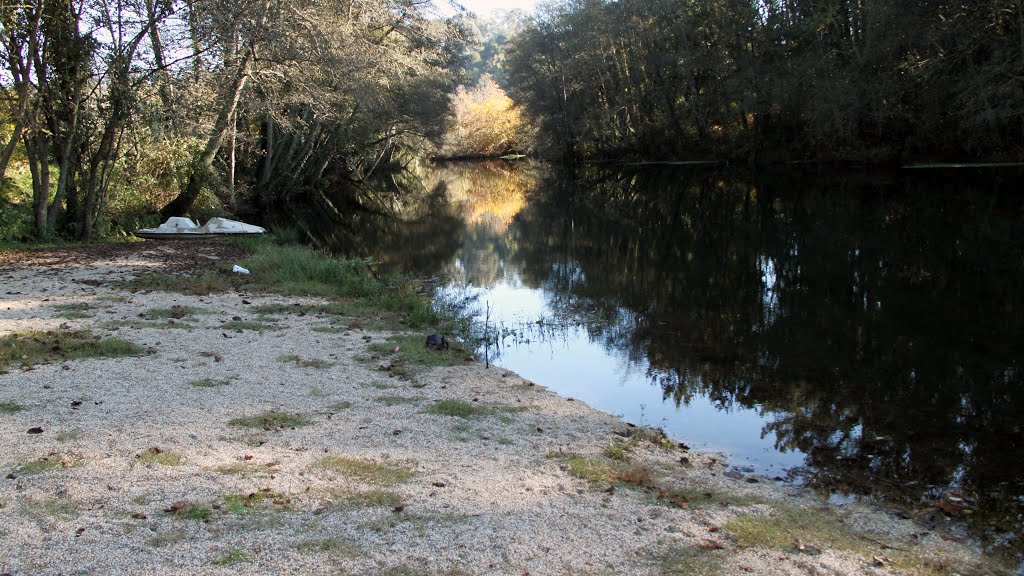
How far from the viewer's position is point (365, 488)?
4906 mm

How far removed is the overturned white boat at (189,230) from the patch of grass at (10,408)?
548 inches

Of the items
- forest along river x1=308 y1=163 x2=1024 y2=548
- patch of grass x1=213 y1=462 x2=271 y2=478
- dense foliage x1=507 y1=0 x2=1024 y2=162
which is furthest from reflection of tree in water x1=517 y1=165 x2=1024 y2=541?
dense foliage x1=507 y1=0 x2=1024 y2=162

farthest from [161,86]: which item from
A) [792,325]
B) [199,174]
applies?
[792,325]

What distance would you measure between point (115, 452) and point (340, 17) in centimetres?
2141

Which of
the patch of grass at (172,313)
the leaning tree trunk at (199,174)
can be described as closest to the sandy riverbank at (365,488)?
the patch of grass at (172,313)

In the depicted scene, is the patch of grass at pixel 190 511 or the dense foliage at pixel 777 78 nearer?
the patch of grass at pixel 190 511

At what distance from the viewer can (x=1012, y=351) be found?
30.5 ft

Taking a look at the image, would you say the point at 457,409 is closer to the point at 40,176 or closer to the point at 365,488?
the point at 365,488

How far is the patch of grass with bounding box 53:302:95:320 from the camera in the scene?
9.54 meters

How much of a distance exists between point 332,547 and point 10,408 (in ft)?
11.8

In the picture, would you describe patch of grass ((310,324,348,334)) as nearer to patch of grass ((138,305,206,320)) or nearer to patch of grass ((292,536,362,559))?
patch of grass ((138,305,206,320))

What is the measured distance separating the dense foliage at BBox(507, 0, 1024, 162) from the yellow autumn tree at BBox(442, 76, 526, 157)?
52.5 feet

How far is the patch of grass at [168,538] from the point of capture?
3.93 meters

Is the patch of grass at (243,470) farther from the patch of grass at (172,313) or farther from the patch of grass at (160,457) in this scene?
the patch of grass at (172,313)
